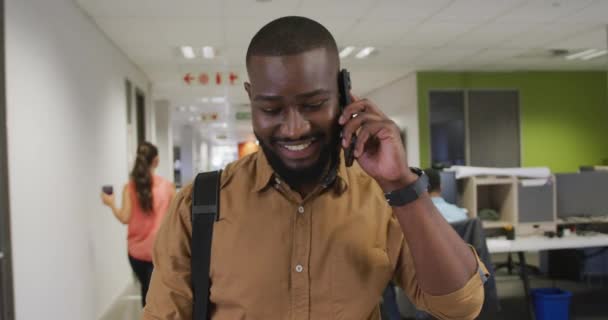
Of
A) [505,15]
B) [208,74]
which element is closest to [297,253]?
[505,15]

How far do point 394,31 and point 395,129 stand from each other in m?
4.52

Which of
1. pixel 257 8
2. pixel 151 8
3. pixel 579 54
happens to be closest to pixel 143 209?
pixel 151 8

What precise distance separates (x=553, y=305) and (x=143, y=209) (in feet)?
10.2

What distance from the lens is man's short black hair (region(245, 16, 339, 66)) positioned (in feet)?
2.58

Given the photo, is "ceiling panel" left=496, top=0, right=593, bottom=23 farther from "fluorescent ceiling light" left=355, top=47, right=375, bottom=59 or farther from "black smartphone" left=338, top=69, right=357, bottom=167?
"black smartphone" left=338, top=69, right=357, bottom=167

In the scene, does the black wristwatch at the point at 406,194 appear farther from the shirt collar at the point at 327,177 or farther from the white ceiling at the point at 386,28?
the white ceiling at the point at 386,28

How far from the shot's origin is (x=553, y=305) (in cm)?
352

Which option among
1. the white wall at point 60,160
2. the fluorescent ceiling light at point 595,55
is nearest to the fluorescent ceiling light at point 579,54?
the fluorescent ceiling light at point 595,55

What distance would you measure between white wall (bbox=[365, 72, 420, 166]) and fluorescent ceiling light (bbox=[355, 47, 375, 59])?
1273 millimetres

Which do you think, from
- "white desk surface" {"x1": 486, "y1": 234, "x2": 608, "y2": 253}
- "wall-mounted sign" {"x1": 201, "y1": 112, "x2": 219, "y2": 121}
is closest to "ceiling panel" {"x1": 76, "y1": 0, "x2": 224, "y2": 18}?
"white desk surface" {"x1": 486, "y1": 234, "x2": 608, "y2": 253}

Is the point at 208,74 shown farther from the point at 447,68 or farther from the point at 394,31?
the point at 447,68

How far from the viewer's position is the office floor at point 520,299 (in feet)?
12.9

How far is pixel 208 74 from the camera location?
709cm

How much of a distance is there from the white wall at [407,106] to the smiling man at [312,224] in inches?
250
